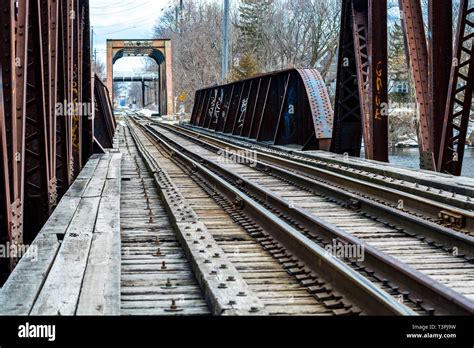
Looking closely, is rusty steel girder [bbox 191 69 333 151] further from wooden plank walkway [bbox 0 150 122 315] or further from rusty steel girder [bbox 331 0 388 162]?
wooden plank walkway [bbox 0 150 122 315]

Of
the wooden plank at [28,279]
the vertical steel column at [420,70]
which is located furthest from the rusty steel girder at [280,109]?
the wooden plank at [28,279]

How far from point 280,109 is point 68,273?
51.8 feet

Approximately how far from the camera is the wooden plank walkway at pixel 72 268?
429 cm

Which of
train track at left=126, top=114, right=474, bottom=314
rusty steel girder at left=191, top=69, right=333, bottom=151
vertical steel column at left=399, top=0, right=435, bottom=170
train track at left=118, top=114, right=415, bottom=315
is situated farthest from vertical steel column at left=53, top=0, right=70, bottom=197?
rusty steel girder at left=191, top=69, right=333, bottom=151

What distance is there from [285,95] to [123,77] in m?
93.4

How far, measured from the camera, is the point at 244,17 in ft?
244

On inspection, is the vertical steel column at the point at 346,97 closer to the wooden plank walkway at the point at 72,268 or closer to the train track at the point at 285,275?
the train track at the point at 285,275

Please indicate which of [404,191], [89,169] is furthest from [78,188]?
[404,191]

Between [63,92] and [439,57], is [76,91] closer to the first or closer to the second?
[63,92]

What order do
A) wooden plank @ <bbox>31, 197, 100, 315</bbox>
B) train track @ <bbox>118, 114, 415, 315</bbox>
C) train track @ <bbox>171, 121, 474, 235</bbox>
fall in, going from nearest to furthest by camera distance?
wooden plank @ <bbox>31, 197, 100, 315</bbox> → train track @ <bbox>118, 114, 415, 315</bbox> → train track @ <bbox>171, 121, 474, 235</bbox>

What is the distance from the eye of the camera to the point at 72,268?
5262 millimetres

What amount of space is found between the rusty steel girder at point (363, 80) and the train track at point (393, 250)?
10.8ft

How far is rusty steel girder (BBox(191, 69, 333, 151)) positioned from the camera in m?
17.7
